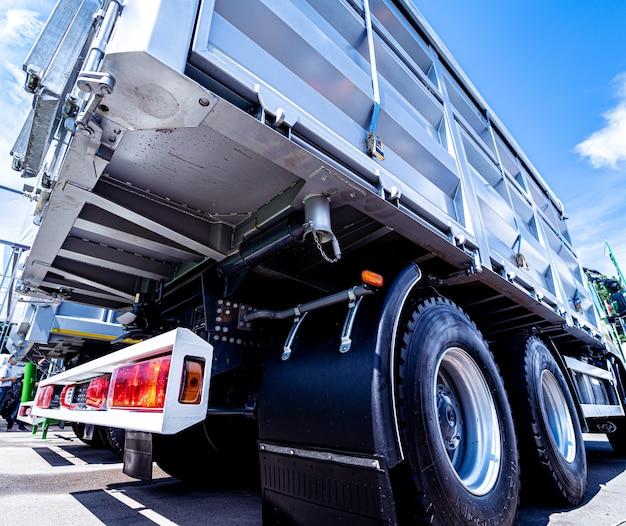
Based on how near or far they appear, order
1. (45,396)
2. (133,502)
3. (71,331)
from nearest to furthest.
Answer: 1. (133,502)
2. (45,396)
3. (71,331)

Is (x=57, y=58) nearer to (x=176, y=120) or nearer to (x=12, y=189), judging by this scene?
(x=176, y=120)

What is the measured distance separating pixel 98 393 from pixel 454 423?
1759 mm

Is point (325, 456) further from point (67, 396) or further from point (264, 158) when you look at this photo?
point (67, 396)

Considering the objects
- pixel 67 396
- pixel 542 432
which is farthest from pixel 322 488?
pixel 542 432

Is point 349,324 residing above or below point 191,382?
above

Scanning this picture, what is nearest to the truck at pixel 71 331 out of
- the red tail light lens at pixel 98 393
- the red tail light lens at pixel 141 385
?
the red tail light lens at pixel 98 393

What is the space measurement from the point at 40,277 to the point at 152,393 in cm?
184

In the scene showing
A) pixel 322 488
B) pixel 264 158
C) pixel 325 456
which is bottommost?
pixel 322 488

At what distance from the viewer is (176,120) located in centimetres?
115

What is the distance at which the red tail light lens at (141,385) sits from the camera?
1.21 m

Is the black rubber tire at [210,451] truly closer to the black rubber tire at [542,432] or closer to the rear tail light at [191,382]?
the rear tail light at [191,382]

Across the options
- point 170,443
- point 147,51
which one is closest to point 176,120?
point 147,51

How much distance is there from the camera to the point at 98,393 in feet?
5.29

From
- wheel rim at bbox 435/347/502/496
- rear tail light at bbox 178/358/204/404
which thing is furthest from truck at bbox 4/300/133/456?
wheel rim at bbox 435/347/502/496
